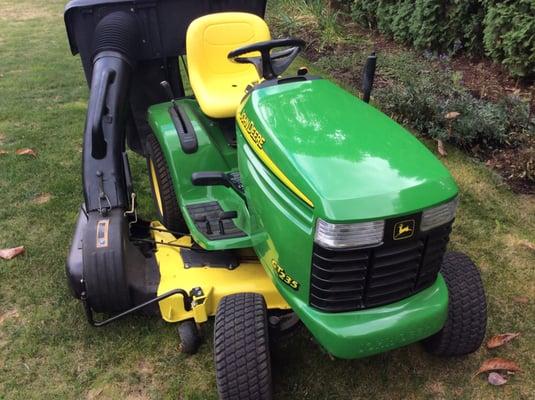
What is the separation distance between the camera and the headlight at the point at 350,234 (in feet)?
5.84

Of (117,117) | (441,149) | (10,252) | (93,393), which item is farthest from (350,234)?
(441,149)

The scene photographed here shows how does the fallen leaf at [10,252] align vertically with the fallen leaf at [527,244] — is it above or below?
above

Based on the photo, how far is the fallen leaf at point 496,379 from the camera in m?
2.37

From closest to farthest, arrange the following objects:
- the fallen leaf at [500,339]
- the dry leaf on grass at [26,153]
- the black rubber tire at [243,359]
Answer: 1. the black rubber tire at [243,359]
2. the fallen leaf at [500,339]
3. the dry leaf on grass at [26,153]

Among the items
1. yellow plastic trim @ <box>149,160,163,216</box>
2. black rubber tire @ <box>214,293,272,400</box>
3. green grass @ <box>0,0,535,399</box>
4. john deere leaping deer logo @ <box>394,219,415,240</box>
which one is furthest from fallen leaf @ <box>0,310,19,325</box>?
john deere leaping deer logo @ <box>394,219,415,240</box>

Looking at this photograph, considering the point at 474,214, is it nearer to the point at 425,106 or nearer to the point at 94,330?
the point at 425,106

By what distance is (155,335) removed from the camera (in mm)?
2631

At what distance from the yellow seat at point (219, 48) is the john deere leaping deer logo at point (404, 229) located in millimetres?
1495

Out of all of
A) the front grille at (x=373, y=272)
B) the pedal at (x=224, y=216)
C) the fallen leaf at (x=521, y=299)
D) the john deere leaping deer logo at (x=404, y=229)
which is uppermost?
the john deere leaping deer logo at (x=404, y=229)

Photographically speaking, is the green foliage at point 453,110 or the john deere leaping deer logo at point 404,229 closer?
the john deere leaping deer logo at point 404,229

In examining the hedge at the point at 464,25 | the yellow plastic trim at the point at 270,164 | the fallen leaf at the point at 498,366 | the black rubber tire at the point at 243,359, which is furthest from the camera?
the hedge at the point at 464,25

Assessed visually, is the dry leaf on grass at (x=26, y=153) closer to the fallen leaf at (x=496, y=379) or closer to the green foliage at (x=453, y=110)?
the green foliage at (x=453, y=110)

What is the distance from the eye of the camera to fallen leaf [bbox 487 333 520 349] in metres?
2.56

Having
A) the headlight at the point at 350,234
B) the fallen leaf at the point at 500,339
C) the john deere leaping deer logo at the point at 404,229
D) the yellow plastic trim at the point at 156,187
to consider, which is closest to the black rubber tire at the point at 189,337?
the yellow plastic trim at the point at 156,187
